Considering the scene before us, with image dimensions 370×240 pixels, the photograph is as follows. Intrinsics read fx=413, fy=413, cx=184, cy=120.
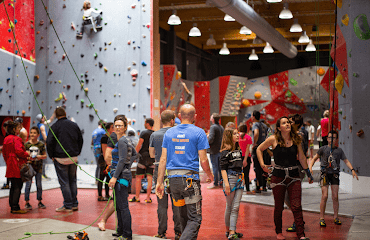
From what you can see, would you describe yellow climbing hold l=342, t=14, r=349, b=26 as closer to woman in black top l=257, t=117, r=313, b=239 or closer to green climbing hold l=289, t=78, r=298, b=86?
woman in black top l=257, t=117, r=313, b=239

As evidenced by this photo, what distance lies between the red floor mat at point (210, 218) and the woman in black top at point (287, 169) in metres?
0.47

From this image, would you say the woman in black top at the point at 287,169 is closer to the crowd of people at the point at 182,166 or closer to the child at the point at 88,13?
the crowd of people at the point at 182,166

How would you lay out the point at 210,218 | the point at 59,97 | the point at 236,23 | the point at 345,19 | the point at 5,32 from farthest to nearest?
the point at 236,23 → the point at 59,97 → the point at 5,32 → the point at 345,19 → the point at 210,218

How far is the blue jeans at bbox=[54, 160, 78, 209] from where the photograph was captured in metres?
6.09

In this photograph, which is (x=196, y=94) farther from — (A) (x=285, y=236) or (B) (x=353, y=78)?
(A) (x=285, y=236)

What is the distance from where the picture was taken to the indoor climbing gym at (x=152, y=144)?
14.5 ft

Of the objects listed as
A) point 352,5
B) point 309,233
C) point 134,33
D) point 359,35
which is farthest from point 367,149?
point 134,33

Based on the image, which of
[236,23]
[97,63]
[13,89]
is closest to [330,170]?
[97,63]

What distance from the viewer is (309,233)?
486 centimetres

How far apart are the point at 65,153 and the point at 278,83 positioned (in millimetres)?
15713

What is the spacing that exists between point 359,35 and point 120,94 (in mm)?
6318

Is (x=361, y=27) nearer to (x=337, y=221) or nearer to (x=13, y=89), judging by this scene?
(x=337, y=221)

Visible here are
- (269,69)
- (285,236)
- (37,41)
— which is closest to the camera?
(285,236)

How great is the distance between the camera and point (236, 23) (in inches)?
721
